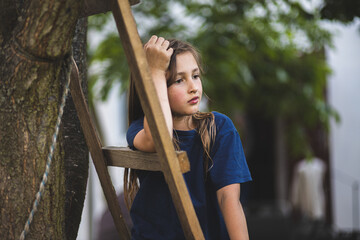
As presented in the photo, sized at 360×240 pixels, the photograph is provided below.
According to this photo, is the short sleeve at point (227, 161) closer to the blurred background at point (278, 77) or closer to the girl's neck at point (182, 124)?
the girl's neck at point (182, 124)

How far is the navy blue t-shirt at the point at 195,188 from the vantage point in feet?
5.80

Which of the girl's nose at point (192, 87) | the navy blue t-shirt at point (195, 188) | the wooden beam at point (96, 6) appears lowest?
the navy blue t-shirt at point (195, 188)

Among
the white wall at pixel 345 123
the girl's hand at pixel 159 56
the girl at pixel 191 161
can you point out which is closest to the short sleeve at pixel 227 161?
the girl at pixel 191 161

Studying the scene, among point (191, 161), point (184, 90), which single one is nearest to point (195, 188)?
point (191, 161)

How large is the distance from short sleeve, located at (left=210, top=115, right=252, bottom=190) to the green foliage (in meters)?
2.19

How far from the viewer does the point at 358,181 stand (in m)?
8.03

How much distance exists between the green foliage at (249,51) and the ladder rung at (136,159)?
238cm

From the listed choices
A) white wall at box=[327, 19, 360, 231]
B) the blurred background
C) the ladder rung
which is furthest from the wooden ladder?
white wall at box=[327, 19, 360, 231]

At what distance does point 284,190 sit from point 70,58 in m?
9.78

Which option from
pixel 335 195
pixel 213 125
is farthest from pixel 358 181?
pixel 213 125

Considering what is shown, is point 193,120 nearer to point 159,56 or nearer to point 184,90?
point 184,90

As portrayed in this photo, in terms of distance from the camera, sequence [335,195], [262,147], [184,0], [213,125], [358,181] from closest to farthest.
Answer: [213,125] → [184,0] → [358,181] → [335,195] → [262,147]

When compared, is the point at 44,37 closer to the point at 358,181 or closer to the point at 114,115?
the point at 358,181

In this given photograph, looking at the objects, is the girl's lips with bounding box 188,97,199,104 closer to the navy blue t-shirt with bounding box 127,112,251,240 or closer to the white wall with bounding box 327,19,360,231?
the navy blue t-shirt with bounding box 127,112,251,240
